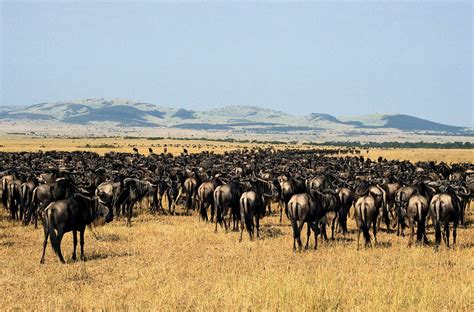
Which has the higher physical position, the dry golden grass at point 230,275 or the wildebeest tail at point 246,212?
the wildebeest tail at point 246,212

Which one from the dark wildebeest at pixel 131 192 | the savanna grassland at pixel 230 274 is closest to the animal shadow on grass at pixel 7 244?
the savanna grassland at pixel 230 274

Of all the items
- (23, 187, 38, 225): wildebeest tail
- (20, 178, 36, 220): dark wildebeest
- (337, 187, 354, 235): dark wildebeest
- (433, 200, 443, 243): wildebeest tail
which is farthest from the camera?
(20, 178, 36, 220): dark wildebeest

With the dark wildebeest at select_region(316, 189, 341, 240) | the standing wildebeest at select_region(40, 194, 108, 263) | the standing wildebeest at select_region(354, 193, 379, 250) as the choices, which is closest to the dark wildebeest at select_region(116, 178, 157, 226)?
the standing wildebeest at select_region(40, 194, 108, 263)

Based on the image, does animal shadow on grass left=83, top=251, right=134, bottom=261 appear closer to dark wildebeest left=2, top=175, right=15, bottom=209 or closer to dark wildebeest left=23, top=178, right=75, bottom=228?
dark wildebeest left=23, top=178, right=75, bottom=228

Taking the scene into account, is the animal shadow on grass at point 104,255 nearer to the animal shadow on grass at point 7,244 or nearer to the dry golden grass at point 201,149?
the animal shadow on grass at point 7,244

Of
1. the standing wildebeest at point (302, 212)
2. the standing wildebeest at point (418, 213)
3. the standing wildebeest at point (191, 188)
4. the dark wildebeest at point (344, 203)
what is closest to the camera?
the standing wildebeest at point (302, 212)

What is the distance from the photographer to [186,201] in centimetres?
2845

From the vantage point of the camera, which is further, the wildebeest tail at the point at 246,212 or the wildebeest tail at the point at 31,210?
the wildebeest tail at the point at 31,210

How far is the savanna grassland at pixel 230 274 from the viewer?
10930 mm

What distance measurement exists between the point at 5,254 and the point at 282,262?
27.0 ft

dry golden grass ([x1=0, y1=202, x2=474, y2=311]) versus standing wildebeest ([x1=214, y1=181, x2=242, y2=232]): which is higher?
standing wildebeest ([x1=214, y1=181, x2=242, y2=232])

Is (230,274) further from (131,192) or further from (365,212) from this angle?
(131,192)

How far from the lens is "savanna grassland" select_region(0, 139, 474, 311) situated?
→ 10.9m

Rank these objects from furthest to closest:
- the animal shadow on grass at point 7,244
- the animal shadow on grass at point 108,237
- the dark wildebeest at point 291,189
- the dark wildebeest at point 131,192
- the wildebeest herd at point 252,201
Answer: the dark wildebeest at point 131,192
the dark wildebeest at point 291,189
the animal shadow on grass at point 108,237
the animal shadow on grass at point 7,244
the wildebeest herd at point 252,201
